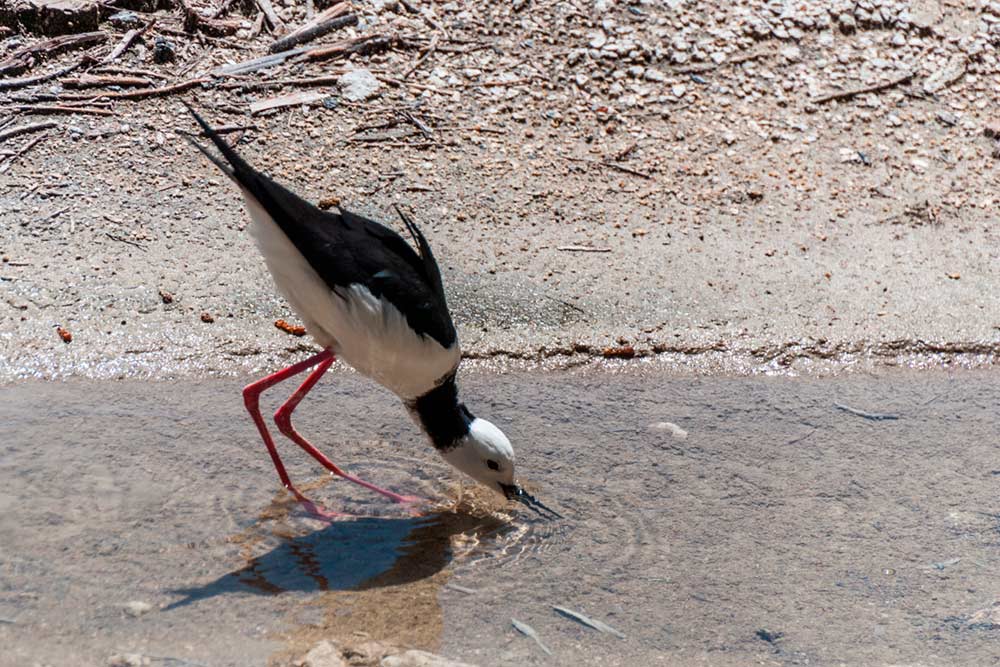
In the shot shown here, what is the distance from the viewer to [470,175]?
4906 millimetres

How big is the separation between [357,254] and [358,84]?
194 centimetres

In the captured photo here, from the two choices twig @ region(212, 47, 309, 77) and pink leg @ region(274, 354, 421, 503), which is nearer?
pink leg @ region(274, 354, 421, 503)

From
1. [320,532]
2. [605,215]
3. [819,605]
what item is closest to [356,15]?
[605,215]

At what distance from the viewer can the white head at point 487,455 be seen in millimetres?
3502

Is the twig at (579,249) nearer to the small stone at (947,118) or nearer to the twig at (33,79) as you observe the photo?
the small stone at (947,118)

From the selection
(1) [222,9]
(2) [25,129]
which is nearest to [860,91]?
(1) [222,9]

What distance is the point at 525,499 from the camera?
352 cm

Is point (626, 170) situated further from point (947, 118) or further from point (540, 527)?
point (540, 527)

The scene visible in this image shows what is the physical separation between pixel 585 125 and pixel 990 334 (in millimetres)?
1948

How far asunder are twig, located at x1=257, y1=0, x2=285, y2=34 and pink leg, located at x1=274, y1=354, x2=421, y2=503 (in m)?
2.23

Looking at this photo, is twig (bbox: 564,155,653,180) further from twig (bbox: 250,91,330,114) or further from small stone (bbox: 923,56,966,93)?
small stone (bbox: 923,56,966,93)

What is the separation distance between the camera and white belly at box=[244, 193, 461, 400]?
3.47 m

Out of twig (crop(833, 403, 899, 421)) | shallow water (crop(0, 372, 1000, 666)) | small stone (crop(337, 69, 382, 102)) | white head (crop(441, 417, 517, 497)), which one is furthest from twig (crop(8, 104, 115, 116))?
twig (crop(833, 403, 899, 421))

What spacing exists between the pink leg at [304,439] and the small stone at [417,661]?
2.78 feet
